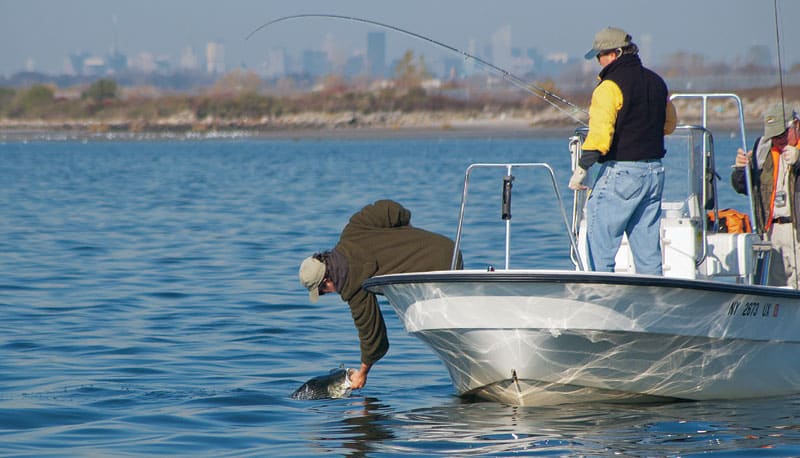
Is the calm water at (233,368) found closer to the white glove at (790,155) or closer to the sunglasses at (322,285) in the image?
the sunglasses at (322,285)

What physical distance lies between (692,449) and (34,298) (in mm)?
8404

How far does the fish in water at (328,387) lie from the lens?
8289 mm

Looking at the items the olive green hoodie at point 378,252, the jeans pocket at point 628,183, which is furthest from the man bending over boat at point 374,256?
the jeans pocket at point 628,183

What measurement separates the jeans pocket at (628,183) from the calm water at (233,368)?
1.38 metres

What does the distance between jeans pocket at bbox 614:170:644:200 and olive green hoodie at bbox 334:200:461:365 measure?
Result: 1080 mm

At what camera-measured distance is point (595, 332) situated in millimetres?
7027

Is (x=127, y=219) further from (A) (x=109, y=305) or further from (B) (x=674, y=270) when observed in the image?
(B) (x=674, y=270)

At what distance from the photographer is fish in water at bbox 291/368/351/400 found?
829 centimetres

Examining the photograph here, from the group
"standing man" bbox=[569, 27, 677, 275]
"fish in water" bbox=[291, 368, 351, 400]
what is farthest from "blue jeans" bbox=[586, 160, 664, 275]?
"fish in water" bbox=[291, 368, 351, 400]

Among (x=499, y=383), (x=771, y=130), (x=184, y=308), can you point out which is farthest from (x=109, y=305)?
(x=771, y=130)

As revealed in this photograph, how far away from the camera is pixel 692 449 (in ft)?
22.2

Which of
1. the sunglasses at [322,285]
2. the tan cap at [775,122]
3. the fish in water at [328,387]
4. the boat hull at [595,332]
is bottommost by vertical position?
the fish in water at [328,387]

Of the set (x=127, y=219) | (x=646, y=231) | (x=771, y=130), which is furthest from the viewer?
(x=127, y=219)

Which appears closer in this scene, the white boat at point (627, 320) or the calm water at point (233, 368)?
the white boat at point (627, 320)
